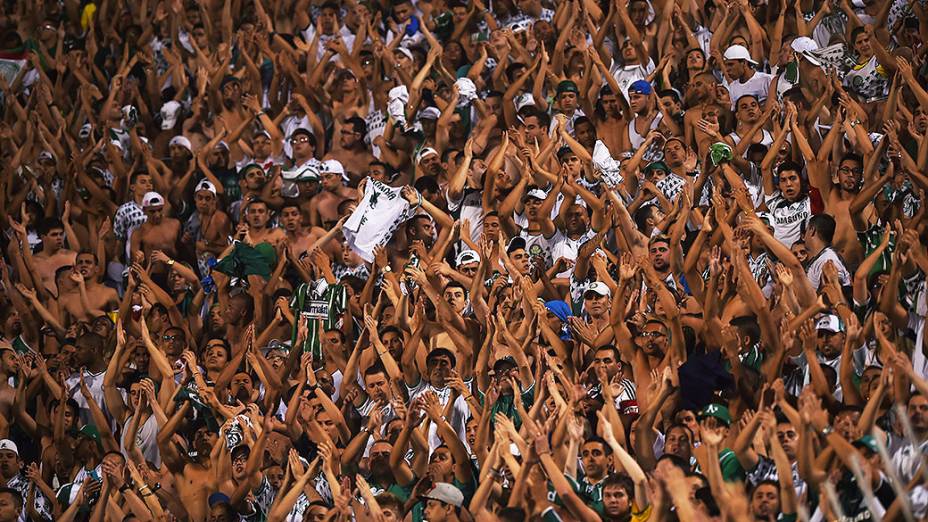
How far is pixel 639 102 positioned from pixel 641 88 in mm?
130

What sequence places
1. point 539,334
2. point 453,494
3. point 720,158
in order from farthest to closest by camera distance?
1. point 720,158
2. point 539,334
3. point 453,494

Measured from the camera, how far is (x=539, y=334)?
1122 cm

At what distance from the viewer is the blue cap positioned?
13.4 meters

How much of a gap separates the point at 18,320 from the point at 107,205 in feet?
A: 5.18

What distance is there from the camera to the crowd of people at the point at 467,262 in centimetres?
982

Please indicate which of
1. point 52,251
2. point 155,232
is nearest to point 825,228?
point 155,232

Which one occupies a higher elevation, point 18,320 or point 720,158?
point 720,158

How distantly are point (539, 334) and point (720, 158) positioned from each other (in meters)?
2.03

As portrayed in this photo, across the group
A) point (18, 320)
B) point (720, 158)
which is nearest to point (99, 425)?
point (18, 320)

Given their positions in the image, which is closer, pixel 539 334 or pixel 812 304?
pixel 812 304

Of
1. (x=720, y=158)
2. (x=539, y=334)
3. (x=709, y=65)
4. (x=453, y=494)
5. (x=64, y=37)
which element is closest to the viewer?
(x=453, y=494)

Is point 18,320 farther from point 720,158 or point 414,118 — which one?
point 720,158

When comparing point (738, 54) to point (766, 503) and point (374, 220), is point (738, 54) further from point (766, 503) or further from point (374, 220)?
point (766, 503)

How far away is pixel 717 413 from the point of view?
9.80 metres
